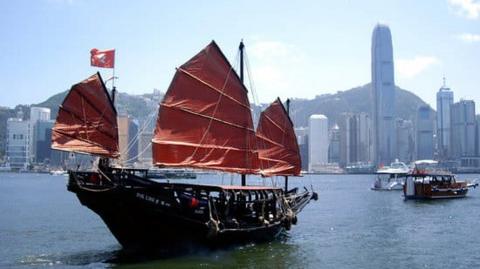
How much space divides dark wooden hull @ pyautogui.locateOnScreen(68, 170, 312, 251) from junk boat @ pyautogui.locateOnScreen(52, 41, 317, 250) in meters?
0.04

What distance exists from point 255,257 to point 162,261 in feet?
13.8

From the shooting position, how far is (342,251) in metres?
26.1

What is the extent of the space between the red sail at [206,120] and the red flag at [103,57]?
9.95 feet

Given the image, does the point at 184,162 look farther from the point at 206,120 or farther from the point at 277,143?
the point at 277,143

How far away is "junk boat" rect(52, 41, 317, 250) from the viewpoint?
72.9 ft

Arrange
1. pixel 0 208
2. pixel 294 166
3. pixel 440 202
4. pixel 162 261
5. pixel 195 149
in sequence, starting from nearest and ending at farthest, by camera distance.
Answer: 1. pixel 162 261
2. pixel 195 149
3. pixel 294 166
4. pixel 0 208
5. pixel 440 202

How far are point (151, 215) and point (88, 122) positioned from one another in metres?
4.75

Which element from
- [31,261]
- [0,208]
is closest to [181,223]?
[31,261]

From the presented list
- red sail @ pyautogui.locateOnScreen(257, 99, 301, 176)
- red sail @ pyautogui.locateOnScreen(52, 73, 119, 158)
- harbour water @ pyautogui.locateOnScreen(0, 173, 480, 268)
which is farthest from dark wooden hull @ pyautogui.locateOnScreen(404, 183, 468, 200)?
red sail @ pyautogui.locateOnScreen(52, 73, 119, 158)

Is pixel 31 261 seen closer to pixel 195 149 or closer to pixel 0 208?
pixel 195 149

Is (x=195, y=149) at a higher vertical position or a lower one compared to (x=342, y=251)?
higher

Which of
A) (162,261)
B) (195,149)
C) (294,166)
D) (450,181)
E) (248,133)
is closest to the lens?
(162,261)

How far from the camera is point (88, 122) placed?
23312mm

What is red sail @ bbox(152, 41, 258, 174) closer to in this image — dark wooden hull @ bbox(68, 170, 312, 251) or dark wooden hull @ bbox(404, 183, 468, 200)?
dark wooden hull @ bbox(68, 170, 312, 251)
